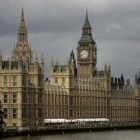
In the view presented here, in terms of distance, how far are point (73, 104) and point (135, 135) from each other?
29.2 metres

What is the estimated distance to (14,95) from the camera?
153 meters

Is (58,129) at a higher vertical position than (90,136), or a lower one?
higher

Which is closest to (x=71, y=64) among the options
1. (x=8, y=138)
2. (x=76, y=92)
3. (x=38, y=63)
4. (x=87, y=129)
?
(x=76, y=92)

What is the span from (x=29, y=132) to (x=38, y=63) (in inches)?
580

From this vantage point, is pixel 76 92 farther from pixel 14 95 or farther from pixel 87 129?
pixel 14 95

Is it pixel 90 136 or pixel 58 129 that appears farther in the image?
pixel 58 129

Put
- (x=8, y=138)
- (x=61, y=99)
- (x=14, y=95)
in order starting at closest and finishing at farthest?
(x=8, y=138)
(x=14, y=95)
(x=61, y=99)

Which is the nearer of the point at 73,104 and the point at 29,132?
the point at 29,132

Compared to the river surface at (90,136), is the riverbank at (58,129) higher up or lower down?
higher up

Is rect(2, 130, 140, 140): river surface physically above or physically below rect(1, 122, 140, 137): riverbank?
below

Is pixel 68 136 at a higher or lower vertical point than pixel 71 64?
lower

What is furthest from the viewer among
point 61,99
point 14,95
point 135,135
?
point 61,99

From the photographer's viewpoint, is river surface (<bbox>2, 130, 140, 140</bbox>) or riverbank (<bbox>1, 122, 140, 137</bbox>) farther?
river surface (<bbox>2, 130, 140, 140</bbox>)

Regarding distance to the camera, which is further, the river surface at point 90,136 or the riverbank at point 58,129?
the river surface at point 90,136
